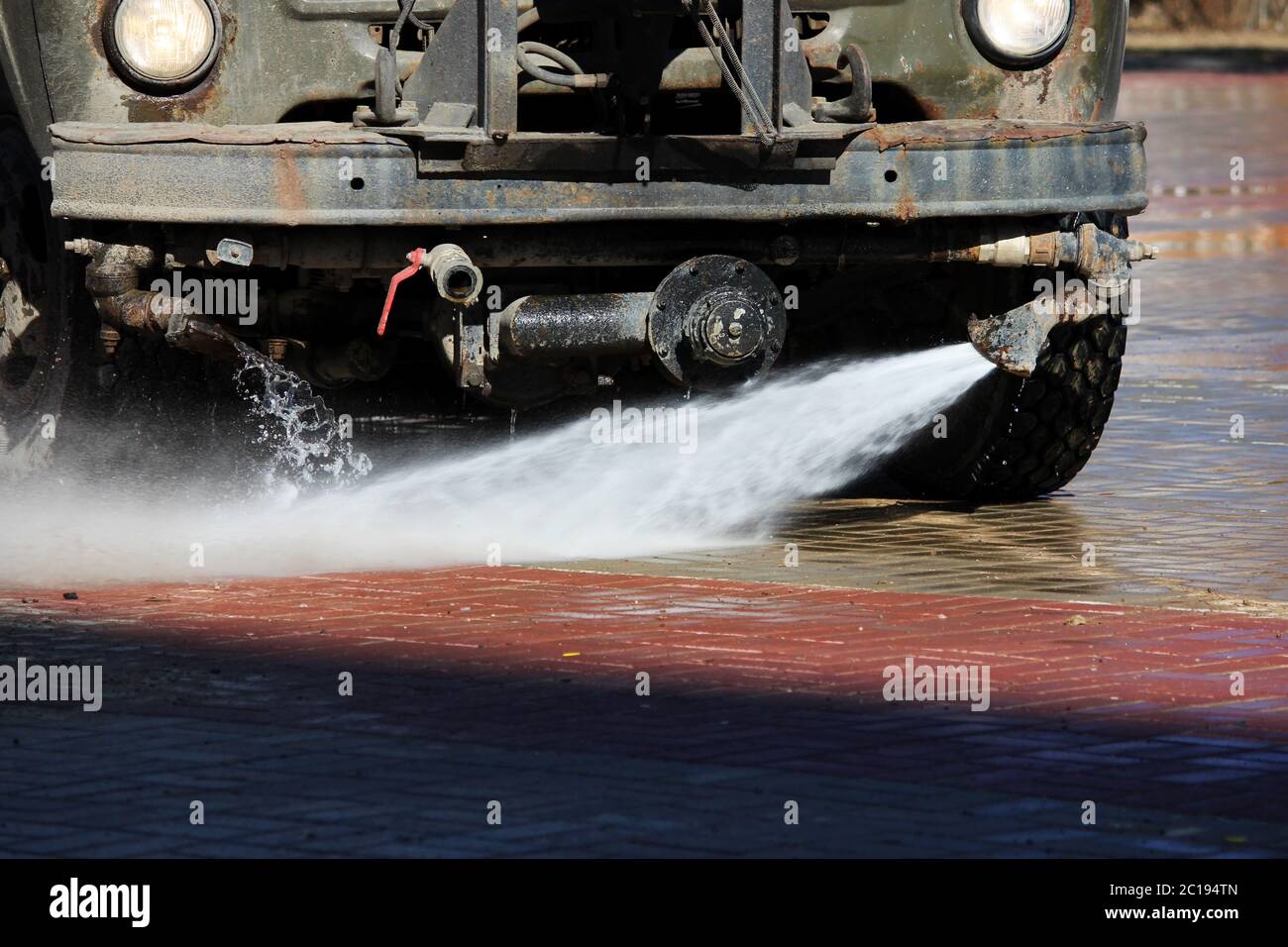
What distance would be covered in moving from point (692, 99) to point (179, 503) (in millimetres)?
2106

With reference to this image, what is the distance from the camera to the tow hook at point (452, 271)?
6.97 meters

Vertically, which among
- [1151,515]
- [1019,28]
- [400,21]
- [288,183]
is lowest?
[1151,515]

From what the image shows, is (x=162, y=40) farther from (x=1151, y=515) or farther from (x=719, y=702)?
(x=1151, y=515)

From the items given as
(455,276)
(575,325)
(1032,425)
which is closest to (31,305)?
(455,276)

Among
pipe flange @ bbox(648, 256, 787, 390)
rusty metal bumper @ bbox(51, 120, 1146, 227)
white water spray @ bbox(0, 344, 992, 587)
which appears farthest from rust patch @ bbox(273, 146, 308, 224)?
white water spray @ bbox(0, 344, 992, 587)

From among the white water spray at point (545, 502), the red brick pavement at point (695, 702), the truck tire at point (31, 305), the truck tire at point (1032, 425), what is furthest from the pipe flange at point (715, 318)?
the truck tire at point (31, 305)

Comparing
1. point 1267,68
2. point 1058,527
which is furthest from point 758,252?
point 1267,68

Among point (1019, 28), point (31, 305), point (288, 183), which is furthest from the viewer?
point (31, 305)

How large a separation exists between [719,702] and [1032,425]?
9.77 ft

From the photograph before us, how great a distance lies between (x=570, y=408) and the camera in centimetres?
883

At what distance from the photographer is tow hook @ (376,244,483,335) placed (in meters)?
6.97

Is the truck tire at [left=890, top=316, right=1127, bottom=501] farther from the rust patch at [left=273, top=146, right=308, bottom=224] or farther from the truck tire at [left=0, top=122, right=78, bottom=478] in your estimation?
the truck tire at [left=0, top=122, right=78, bottom=478]

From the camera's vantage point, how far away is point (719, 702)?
232 inches
